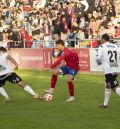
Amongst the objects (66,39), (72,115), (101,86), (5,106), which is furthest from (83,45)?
(72,115)

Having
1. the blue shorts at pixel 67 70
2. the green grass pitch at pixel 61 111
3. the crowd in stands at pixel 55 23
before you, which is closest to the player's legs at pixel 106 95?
the green grass pitch at pixel 61 111

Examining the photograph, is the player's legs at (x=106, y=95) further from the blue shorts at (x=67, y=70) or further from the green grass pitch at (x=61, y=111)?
the blue shorts at (x=67, y=70)

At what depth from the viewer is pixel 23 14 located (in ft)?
125

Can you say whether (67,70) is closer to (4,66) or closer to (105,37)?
(4,66)

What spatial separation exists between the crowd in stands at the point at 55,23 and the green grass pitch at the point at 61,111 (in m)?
9.00

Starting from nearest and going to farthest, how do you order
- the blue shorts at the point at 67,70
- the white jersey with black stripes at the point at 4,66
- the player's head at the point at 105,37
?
the player's head at the point at 105,37 → the white jersey with black stripes at the point at 4,66 → the blue shorts at the point at 67,70

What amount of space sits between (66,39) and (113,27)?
10.2 ft

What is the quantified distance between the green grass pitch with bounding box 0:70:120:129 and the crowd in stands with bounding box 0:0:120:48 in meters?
9.00

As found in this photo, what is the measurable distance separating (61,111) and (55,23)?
17.7m

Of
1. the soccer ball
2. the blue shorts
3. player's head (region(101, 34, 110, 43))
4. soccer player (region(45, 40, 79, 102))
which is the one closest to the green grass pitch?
the soccer ball

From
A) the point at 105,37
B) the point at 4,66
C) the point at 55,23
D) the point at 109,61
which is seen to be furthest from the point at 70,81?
the point at 55,23

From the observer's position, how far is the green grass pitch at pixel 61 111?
12.4 meters

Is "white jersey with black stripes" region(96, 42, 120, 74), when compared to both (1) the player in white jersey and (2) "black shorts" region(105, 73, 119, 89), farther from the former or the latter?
(2) "black shorts" region(105, 73, 119, 89)

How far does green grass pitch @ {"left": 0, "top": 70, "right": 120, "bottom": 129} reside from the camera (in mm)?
12430
